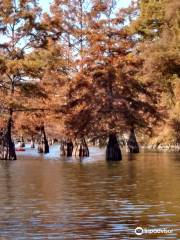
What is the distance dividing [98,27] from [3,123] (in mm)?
13546

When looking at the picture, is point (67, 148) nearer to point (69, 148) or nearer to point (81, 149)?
point (69, 148)

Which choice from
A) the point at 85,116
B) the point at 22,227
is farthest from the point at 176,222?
the point at 85,116

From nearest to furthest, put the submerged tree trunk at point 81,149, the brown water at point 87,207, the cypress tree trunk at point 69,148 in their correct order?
1. the brown water at point 87,207
2. the submerged tree trunk at point 81,149
3. the cypress tree trunk at point 69,148

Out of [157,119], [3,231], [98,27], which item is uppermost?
[98,27]

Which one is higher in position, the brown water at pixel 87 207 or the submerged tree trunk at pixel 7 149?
the submerged tree trunk at pixel 7 149

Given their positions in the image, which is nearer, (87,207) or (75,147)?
(87,207)

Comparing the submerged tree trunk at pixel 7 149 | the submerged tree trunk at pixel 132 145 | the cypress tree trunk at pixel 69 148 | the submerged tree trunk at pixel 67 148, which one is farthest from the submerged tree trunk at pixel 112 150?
the submerged tree trunk at pixel 132 145

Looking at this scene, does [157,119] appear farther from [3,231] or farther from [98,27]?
[3,231]

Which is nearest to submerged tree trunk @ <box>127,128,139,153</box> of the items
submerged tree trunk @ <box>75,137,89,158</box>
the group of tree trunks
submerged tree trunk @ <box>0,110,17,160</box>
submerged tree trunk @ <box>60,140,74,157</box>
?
the group of tree trunks

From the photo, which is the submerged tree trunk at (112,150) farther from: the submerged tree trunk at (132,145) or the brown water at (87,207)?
the submerged tree trunk at (132,145)

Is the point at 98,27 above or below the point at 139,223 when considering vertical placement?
above

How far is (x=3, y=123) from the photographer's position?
61.9 m

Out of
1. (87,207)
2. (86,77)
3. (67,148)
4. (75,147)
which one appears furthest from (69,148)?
(87,207)

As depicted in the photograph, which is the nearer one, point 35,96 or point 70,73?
point 35,96
